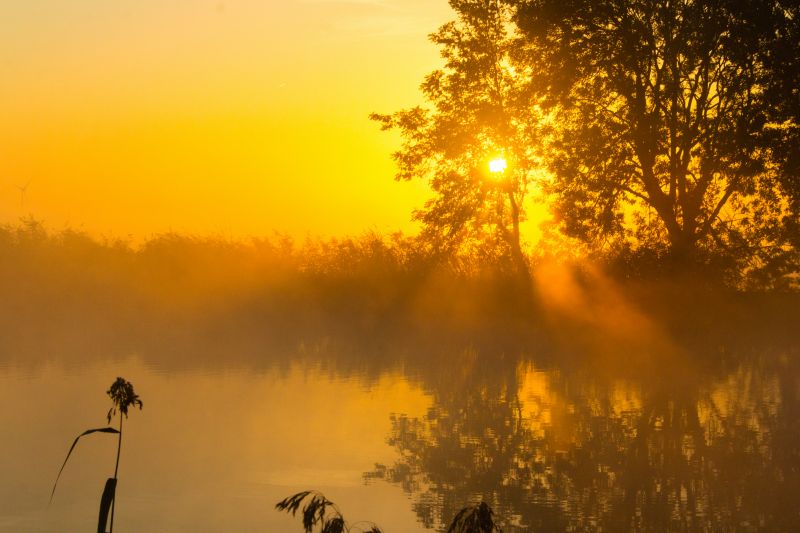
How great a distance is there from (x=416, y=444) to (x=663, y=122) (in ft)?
64.2

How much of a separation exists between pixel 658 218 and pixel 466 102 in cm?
759

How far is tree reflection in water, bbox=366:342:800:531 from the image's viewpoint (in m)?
9.26

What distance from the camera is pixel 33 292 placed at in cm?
3225

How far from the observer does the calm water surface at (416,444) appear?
9367 mm

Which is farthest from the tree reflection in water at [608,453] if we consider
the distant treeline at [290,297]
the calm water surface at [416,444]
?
the distant treeline at [290,297]

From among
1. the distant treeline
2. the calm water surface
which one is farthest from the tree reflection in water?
the distant treeline

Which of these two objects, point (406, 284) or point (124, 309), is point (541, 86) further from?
point (124, 309)

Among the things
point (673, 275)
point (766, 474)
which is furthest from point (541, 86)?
point (766, 474)

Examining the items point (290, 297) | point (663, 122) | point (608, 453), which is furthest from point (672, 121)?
point (608, 453)

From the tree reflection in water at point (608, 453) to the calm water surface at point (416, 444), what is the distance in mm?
37

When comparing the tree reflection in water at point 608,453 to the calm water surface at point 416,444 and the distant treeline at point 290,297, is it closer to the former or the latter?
the calm water surface at point 416,444

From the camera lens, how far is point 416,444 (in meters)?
12.6

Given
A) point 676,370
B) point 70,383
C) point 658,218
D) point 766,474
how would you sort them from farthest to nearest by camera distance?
point 658,218
point 676,370
point 70,383
point 766,474

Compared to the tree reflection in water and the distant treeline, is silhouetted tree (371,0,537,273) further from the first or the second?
the tree reflection in water
